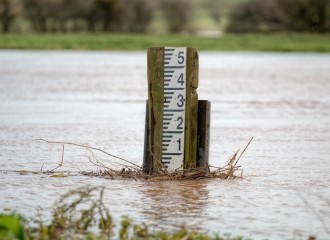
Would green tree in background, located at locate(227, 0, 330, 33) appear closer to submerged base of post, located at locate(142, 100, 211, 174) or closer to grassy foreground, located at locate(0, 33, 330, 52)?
grassy foreground, located at locate(0, 33, 330, 52)

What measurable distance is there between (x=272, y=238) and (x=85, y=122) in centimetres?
849

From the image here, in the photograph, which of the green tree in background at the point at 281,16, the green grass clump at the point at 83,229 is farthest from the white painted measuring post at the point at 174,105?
the green tree in background at the point at 281,16

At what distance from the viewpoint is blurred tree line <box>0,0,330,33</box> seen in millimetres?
64688

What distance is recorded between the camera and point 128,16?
68.8m

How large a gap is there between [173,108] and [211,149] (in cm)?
264

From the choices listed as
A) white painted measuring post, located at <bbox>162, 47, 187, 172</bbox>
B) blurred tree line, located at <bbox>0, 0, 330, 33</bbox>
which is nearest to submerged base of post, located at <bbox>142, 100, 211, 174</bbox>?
white painted measuring post, located at <bbox>162, 47, 187, 172</bbox>

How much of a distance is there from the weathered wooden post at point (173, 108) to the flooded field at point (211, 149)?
34 centimetres

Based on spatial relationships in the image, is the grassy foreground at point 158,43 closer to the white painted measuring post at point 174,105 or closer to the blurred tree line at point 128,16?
the blurred tree line at point 128,16

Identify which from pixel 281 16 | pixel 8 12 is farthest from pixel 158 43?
pixel 281 16

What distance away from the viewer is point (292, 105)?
63.0ft

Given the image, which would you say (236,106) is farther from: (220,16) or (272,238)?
(220,16)

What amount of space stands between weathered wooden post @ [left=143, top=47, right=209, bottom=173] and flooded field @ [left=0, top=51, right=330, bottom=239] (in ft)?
1.11

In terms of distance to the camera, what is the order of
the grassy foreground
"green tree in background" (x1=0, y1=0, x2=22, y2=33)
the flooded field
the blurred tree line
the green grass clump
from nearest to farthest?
the green grass clump
the flooded field
the grassy foreground
"green tree in background" (x1=0, y1=0, x2=22, y2=33)
the blurred tree line

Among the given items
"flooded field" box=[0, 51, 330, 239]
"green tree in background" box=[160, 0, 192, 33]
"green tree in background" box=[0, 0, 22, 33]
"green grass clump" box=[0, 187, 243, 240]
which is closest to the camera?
"green grass clump" box=[0, 187, 243, 240]
